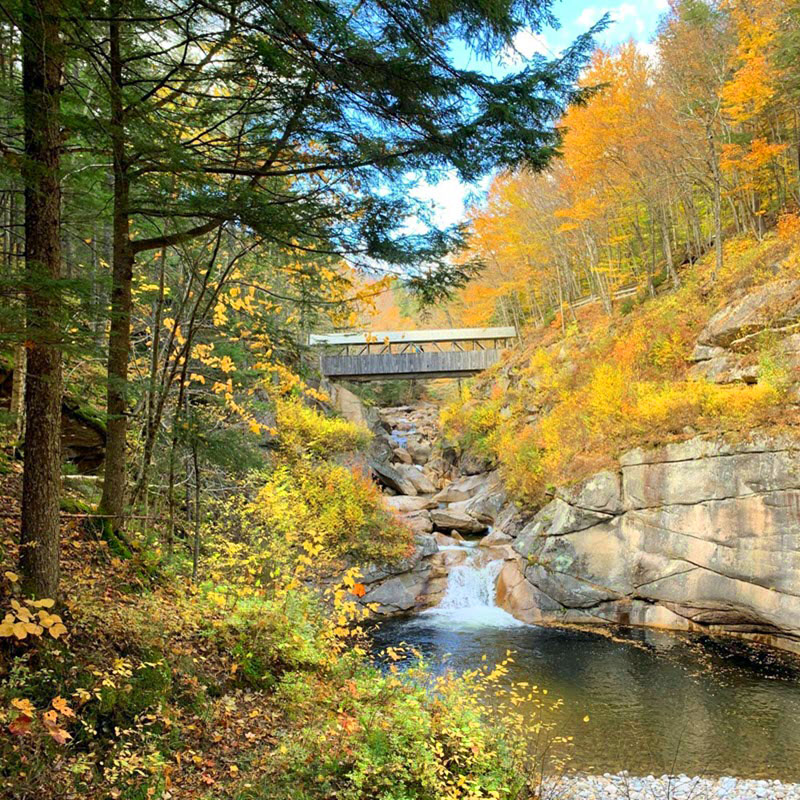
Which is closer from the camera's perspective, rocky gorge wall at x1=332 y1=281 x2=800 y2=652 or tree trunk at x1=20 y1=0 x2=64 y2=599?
tree trunk at x1=20 y1=0 x2=64 y2=599

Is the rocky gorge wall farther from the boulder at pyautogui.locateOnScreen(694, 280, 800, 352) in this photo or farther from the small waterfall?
the small waterfall

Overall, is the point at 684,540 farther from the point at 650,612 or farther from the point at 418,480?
the point at 418,480

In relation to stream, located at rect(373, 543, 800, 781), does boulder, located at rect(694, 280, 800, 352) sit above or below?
above

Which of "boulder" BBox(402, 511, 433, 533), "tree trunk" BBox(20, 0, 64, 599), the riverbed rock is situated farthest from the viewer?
"boulder" BBox(402, 511, 433, 533)

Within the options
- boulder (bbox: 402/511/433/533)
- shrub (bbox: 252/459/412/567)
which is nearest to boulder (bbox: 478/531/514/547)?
boulder (bbox: 402/511/433/533)

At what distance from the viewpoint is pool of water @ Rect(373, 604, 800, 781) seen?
5.95 metres

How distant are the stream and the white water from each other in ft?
0.18

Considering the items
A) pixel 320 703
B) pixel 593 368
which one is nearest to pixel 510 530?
pixel 593 368

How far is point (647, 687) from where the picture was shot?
7.54 meters

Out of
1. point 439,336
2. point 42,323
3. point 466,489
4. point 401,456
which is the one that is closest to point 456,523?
point 466,489

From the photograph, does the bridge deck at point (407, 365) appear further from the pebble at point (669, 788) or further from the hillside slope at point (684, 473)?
the pebble at point (669, 788)

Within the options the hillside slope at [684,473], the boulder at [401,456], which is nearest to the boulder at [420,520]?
the hillside slope at [684,473]

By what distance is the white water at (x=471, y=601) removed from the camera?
10.5 m

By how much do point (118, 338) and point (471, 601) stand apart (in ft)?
30.3
